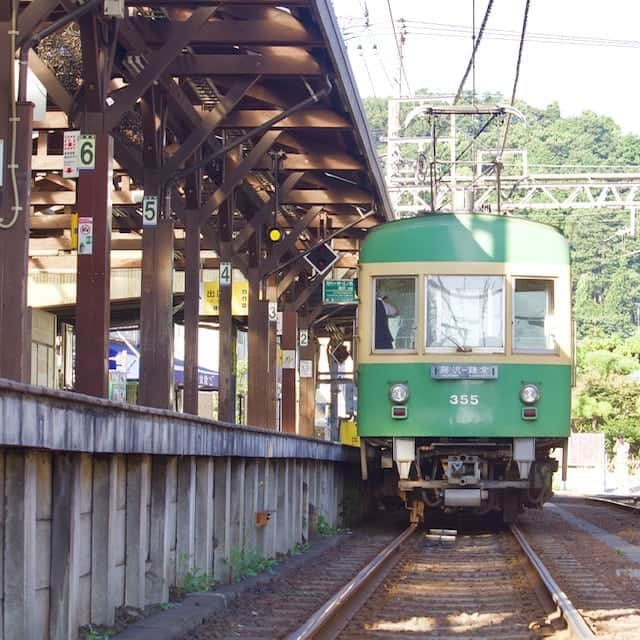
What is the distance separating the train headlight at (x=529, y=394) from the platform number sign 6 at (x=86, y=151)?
5286 millimetres

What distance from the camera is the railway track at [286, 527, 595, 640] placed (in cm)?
786

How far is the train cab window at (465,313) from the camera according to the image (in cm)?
1460

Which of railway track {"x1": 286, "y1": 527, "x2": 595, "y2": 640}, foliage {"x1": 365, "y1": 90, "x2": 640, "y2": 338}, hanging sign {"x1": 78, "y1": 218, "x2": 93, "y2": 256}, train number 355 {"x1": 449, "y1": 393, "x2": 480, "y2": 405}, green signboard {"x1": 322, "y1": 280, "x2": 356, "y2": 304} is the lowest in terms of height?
railway track {"x1": 286, "y1": 527, "x2": 595, "y2": 640}

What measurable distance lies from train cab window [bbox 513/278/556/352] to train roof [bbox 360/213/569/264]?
11.0 inches

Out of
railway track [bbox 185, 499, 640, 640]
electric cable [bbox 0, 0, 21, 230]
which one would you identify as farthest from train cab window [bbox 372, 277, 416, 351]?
electric cable [bbox 0, 0, 21, 230]

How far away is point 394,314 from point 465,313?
77 cm

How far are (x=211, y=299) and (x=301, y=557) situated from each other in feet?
49.5

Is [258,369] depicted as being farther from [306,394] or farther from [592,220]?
[592,220]

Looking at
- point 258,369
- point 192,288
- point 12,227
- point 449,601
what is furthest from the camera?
point 258,369

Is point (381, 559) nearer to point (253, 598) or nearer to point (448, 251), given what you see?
point (253, 598)

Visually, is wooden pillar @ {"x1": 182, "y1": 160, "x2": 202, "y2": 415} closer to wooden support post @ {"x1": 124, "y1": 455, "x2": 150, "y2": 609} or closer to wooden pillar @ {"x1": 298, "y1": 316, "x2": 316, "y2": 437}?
wooden support post @ {"x1": 124, "y1": 455, "x2": 150, "y2": 609}

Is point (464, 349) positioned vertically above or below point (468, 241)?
below

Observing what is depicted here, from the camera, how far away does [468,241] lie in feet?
48.6

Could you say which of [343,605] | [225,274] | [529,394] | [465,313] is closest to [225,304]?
[225,274]
